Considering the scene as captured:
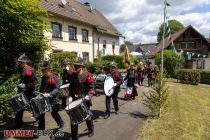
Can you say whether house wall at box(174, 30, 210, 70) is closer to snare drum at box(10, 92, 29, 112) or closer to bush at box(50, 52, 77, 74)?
bush at box(50, 52, 77, 74)

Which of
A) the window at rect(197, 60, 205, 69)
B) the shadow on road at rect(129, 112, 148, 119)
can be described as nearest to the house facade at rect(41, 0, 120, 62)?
the shadow on road at rect(129, 112, 148, 119)

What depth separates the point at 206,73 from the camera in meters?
30.2

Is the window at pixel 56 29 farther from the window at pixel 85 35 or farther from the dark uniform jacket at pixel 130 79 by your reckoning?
the dark uniform jacket at pixel 130 79

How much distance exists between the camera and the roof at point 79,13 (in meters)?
23.4

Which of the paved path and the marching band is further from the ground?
the marching band

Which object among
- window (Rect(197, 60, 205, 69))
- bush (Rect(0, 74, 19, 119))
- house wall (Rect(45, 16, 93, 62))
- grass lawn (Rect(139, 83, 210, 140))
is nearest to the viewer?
grass lawn (Rect(139, 83, 210, 140))

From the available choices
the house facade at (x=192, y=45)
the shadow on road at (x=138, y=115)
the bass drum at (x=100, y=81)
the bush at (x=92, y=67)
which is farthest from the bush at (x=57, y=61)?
the house facade at (x=192, y=45)

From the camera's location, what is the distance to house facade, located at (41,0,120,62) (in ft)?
77.2

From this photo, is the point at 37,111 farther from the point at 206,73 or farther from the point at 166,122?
the point at 206,73

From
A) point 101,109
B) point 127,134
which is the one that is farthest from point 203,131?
point 101,109

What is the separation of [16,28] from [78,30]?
16.3 meters

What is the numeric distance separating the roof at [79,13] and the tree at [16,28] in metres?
10.8

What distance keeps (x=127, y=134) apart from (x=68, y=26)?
19442 mm

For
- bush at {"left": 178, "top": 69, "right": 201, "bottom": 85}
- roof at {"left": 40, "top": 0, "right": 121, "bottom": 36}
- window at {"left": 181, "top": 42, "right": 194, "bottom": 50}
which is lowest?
bush at {"left": 178, "top": 69, "right": 201, "bottom": 85}
